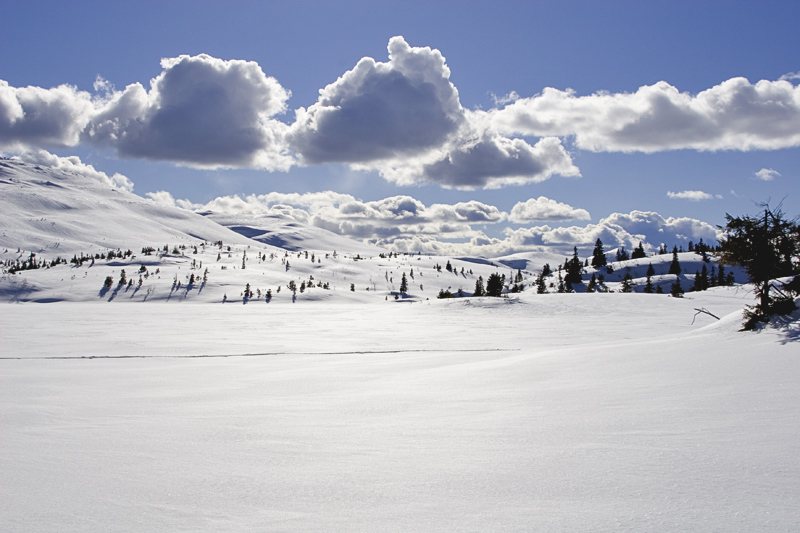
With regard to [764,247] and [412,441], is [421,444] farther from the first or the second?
[764,247]

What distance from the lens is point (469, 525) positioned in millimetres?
3033

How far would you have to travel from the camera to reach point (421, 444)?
481 cm

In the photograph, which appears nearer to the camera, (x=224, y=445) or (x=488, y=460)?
(x=488, y=460)

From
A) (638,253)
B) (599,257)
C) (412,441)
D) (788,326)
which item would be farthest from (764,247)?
(638,253)

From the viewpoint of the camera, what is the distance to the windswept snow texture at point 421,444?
10.4 feet

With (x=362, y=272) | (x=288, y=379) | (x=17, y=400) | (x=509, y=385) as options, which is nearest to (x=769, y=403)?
(x=509, y=385)

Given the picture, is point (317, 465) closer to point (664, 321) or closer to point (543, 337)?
point (543, 337)

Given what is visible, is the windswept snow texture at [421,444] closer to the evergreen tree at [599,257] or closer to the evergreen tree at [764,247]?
the evergreen tree at [764,247]

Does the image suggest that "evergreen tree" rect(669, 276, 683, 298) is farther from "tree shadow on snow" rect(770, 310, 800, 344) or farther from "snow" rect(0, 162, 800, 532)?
"snow" rect(0, 162, 800, 532)

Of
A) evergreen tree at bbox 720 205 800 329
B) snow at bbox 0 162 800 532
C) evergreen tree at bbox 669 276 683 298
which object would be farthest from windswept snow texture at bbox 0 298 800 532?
evergreen tree at bbox 669 276 683 298

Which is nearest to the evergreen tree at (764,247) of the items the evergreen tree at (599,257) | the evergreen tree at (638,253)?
the evergreen tree at (599,257)

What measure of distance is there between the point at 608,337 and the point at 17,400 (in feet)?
69.1

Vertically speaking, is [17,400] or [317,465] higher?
[317,465]

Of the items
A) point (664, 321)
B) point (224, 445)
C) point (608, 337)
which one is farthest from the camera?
point (664, 321)
